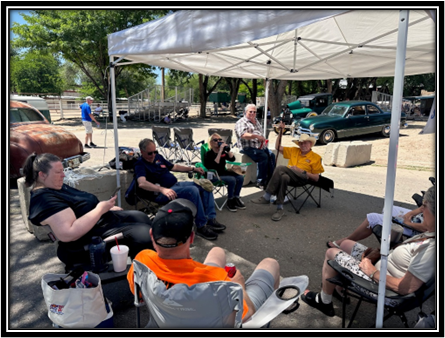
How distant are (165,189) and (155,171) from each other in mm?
403

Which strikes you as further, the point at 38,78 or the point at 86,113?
the point at 38,78

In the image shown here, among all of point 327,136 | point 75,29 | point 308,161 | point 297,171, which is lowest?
point 297,171

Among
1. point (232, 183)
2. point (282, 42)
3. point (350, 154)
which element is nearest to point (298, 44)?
point (282, 42)

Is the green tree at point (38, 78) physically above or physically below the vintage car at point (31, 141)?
above

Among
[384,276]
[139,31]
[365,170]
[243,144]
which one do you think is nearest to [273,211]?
[243,144]

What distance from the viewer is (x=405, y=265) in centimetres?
212

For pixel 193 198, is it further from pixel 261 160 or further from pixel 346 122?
pixel 346 122

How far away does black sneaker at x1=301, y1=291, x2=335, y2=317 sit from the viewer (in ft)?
8.38

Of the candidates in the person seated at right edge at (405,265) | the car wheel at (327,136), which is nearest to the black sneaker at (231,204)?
the person seated at right edge at (405,265)

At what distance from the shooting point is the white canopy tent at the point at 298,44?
2287mm

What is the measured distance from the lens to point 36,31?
17906 mm

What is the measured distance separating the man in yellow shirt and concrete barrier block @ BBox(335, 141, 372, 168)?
385 centimetres

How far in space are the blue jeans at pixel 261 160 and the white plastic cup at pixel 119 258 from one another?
12.5 feet

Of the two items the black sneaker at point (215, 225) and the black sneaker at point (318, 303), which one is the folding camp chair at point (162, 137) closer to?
the black sneaker at point (215, 225)
